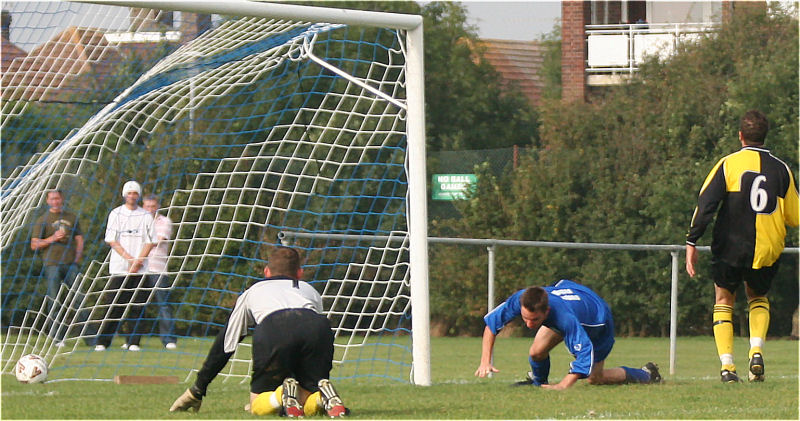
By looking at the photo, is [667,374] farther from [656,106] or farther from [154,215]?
[656,106]

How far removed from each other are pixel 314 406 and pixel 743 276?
138 inches

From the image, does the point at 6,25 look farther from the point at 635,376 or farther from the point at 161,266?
the point at 635,376

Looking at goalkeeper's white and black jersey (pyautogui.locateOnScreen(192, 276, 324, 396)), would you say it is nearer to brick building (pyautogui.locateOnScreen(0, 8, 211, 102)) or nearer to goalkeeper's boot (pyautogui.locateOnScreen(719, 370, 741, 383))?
goalkeeper's boot (pyautogui.locateOnScreen(719, 370, 741, 383))

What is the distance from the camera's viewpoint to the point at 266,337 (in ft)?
22.6

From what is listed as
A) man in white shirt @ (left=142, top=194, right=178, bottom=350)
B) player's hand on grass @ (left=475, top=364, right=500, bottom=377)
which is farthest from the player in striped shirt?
man in white shirt @ (left=142, top=194, right=178, bottom=350)

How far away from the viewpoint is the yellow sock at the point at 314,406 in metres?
6.80

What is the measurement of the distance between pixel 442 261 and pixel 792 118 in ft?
20.5

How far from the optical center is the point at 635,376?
8914 mm

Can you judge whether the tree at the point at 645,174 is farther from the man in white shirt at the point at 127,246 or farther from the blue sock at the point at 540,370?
the blue sock at the point at 540,370

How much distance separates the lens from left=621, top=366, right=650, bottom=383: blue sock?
8.85 metres

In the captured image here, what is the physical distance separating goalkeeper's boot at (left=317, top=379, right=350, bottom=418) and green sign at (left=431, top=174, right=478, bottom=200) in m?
14.7

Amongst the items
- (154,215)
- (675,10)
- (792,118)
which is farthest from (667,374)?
(675,10)

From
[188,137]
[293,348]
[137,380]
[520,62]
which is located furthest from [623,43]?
[293,348]

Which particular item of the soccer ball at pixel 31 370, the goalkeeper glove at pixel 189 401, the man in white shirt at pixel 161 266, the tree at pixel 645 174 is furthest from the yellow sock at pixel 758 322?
the tree at pixel 645 174
